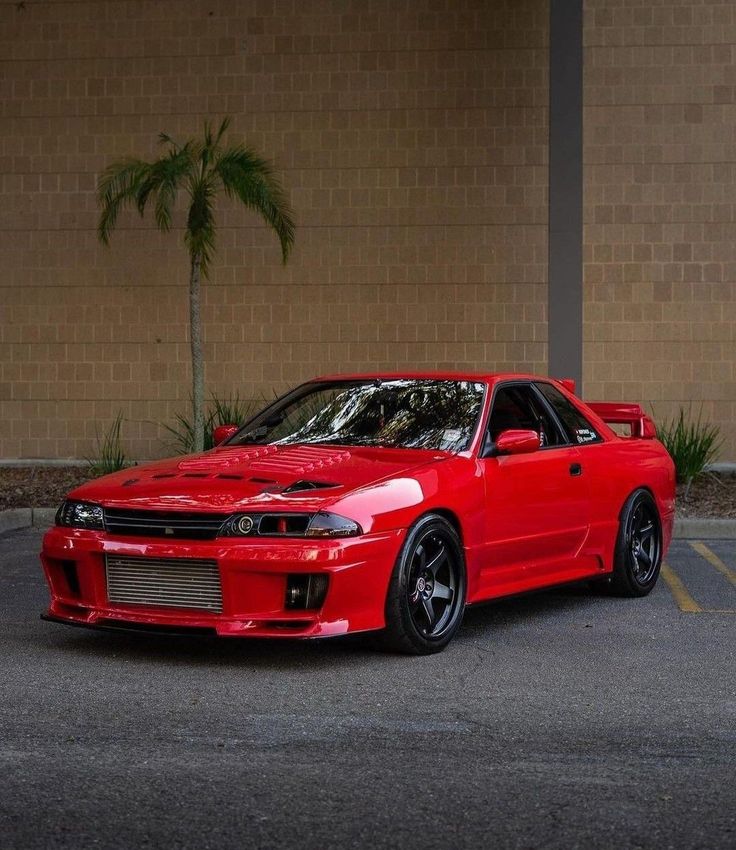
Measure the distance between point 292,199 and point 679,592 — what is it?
32.5 feet

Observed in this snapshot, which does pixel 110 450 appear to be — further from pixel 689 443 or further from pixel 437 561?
pixel 437 561

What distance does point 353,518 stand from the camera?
686 cm

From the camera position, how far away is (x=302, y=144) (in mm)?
18250

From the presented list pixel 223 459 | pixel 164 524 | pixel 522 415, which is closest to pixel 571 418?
pixel 522 415

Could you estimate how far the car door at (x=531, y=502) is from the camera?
7.89m

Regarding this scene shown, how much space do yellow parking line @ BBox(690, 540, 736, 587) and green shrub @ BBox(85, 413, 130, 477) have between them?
23.6ft

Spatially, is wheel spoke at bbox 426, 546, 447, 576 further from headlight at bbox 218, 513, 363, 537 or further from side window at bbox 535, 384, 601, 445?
side window at bbox 535, 384, 601, 445

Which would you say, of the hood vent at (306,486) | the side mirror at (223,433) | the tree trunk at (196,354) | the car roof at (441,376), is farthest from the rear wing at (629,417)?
the tree trunk at (196,354)

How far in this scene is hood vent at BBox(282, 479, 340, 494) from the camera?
7012 mm

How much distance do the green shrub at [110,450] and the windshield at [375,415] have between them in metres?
8.43

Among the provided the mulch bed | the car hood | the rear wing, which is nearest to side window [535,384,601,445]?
the rear wing

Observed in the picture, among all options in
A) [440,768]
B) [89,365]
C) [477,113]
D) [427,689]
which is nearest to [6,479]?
[89,365]

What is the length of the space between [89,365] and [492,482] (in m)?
11.5

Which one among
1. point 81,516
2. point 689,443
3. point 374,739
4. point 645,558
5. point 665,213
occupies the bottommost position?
point 689,443
